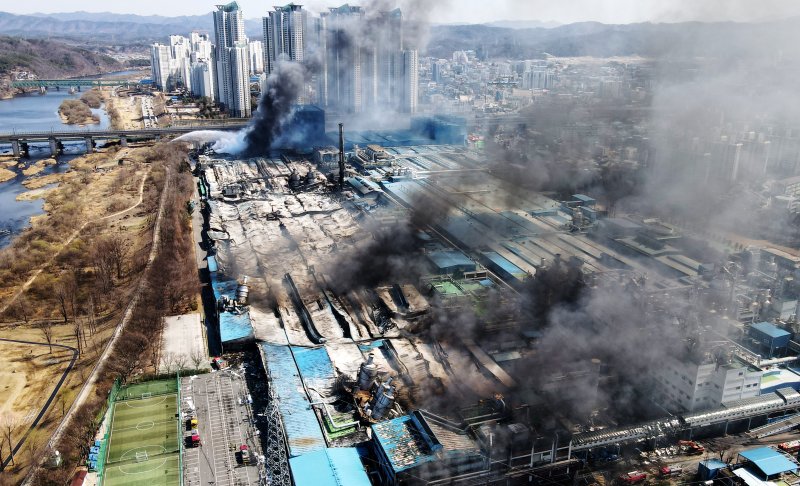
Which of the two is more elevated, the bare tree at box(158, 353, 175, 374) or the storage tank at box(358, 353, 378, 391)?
the storage tank at box(358, 353, 378, 391)

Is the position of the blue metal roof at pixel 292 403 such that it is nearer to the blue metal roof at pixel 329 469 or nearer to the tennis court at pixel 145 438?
the blue metal roof at pixel 329 469

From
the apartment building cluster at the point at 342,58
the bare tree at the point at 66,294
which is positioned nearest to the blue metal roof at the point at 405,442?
the bare tree at the point at 66,294

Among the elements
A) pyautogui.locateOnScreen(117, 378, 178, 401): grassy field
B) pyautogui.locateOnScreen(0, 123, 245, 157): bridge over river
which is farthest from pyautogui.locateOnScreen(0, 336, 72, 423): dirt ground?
pyautogui.locateOnScreen(0, 123, 245, 157): bridge over river

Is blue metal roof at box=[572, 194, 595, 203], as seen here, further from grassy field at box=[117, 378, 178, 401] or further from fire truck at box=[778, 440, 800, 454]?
grassy field at box=[117, 378, 178, 401]

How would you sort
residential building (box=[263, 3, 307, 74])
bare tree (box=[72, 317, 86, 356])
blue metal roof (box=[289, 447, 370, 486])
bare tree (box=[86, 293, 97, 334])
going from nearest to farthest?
blue metal roof (box=[289, 447, 370, 486]) < bare tree (box=[72, 317, 86, 356]) < bare tree (box=[86, 293, 97, 334]) < residential building (box=[263, 3, 307, 74])

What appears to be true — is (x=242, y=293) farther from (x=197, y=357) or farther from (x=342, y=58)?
(x=342, y=58)
